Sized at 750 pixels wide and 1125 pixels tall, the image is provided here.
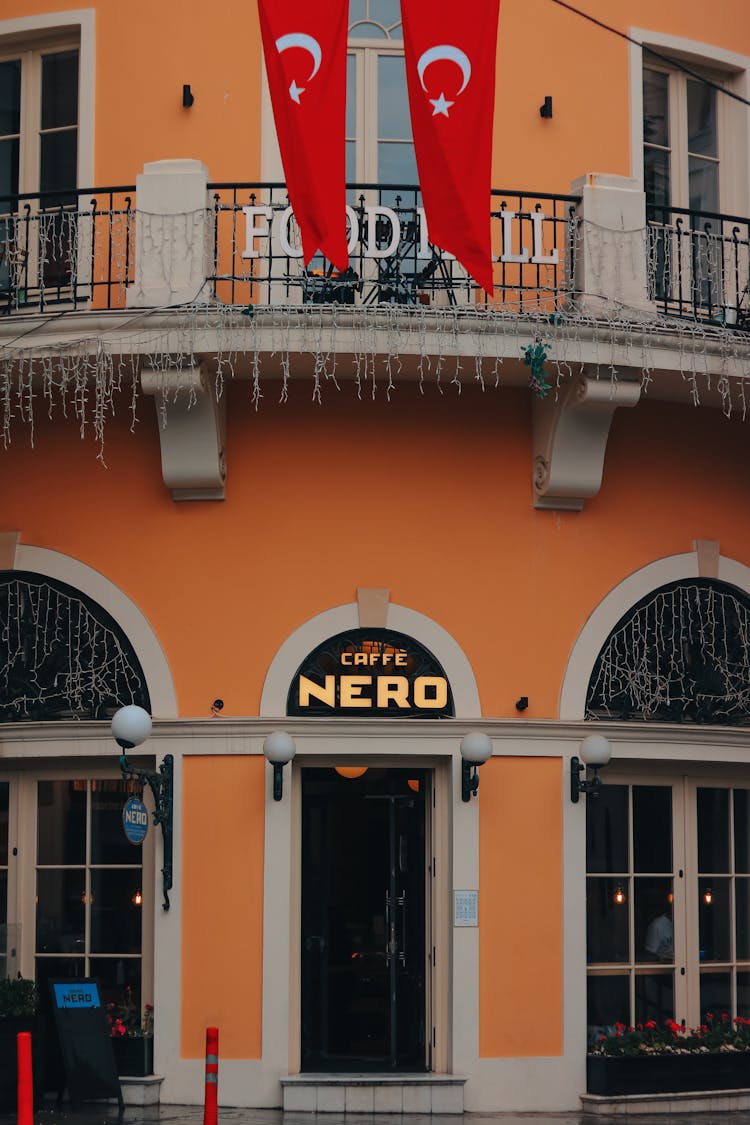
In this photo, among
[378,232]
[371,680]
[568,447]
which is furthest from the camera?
[568,447]

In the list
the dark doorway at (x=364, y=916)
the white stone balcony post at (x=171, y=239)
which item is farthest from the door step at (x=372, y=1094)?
the white stone balcony post at (x=171, y=239)

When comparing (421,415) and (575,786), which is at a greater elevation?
(421,415)

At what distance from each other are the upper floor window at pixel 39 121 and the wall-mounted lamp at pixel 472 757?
5.75 metres

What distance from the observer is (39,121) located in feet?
52.8

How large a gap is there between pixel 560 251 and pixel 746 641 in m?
3.81

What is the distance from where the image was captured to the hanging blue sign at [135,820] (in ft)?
46.1

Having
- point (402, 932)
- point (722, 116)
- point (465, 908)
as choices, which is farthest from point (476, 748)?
point (722, 116)

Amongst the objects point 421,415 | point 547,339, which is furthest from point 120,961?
point 547,339

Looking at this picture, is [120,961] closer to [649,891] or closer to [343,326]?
[649,891]

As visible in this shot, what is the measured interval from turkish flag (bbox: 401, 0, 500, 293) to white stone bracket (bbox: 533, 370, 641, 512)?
1.77 meters

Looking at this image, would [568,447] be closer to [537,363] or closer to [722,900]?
[537,363]

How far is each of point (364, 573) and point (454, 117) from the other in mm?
3705

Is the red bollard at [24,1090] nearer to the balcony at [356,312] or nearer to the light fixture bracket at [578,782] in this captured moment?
the balcony at [356,312]

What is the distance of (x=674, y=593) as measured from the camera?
16.0m
